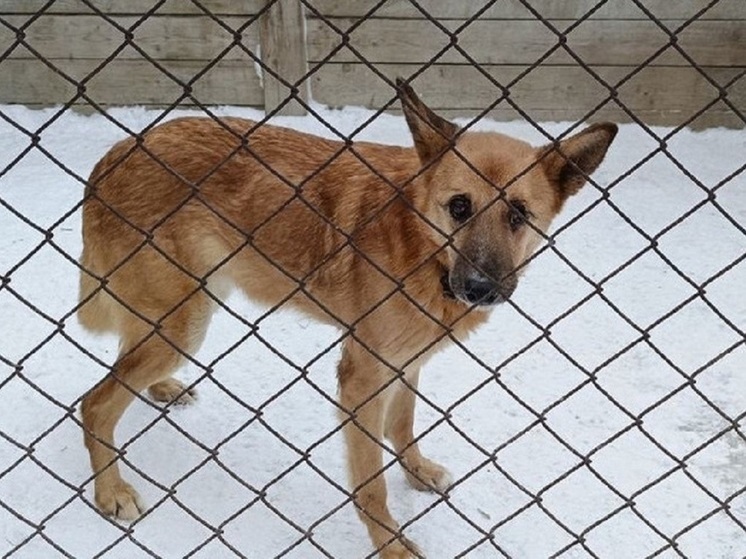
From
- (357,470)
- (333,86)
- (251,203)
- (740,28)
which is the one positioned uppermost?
(740,28)

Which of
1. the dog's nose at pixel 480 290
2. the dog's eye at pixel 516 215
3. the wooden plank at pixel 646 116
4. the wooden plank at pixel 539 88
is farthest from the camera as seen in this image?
the wooden plank at pixel 646 116

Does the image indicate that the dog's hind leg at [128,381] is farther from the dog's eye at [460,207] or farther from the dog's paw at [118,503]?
the dog's eye at [460,207]

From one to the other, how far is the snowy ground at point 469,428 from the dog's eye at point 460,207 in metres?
0.41

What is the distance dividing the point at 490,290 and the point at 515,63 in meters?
3.84

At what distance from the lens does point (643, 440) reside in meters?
3.88

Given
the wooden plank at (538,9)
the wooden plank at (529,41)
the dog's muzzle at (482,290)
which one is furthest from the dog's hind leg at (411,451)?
the wooden plank at (538,9)

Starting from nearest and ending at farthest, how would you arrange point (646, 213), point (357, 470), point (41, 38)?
point (357, 470) → point (646, 213) → point (41, 38)

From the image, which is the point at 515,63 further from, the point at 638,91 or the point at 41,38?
the point at 41,38

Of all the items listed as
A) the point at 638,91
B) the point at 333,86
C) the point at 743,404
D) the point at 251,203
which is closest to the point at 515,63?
the point at 638,91

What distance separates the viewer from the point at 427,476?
3650mm

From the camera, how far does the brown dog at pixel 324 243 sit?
114 inches

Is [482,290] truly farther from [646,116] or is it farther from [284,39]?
[646,116]

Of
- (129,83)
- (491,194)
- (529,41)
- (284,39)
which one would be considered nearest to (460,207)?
(491,194)

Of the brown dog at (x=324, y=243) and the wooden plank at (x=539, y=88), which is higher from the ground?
the wooden plank at (x=539, y=88)
